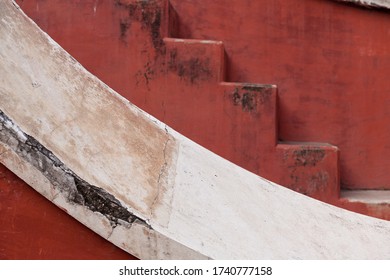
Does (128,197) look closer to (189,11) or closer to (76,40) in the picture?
(76,40)

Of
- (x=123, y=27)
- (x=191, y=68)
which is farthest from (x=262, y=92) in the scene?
(x=123, y=27)

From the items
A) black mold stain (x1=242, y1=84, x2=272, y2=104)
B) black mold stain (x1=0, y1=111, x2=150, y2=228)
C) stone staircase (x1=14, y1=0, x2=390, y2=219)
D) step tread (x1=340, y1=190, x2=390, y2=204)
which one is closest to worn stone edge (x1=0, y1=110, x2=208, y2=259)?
black mold stain (x1=0, y1=111, x2=150, y2=228)

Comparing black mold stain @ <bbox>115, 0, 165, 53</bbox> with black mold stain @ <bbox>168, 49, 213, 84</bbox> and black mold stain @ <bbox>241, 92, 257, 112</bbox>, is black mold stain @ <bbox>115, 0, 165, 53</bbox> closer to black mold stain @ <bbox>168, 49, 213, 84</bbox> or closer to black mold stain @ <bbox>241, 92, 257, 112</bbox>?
black mold stain @ <bbox>168, 49, 213, 84</bbox>

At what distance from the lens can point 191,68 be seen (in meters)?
3.49

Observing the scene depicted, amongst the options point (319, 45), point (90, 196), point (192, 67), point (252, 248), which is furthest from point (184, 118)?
point (90, 196)

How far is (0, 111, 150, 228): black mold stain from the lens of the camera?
1.32 meters

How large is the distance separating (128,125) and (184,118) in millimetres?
1497

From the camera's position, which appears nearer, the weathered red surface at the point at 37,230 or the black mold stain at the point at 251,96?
the weathered red surface at the point at 37,230

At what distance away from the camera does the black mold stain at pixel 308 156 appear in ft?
11.3

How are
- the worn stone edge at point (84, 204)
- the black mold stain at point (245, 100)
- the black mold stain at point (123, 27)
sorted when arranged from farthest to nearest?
1. the black mold stain at point (123, 27)
2. the black mold stain at point (245, 100)
3. the worn stone edge at point (84, 204)

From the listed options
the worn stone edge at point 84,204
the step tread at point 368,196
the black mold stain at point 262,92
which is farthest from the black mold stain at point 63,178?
the step tread at point 368,196

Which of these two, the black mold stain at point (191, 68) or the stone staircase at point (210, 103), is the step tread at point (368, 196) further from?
the black mold stain at point (191, 68)

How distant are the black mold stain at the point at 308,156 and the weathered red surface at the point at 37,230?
Answer: 7.48 feet

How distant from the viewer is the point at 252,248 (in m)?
1.66
